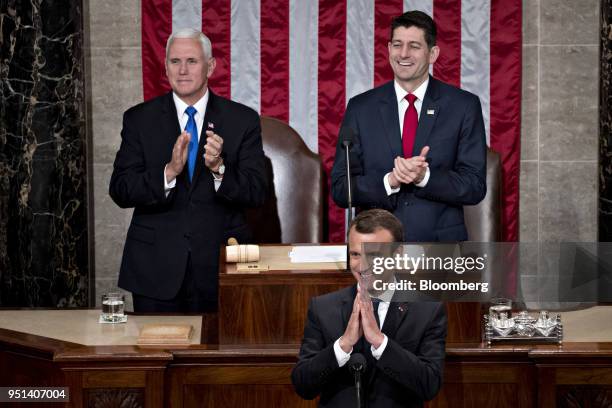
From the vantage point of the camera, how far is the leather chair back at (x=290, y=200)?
21.9ft

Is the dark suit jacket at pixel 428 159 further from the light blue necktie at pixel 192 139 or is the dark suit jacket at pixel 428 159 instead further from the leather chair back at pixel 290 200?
the leather chair back at pixel 290 200

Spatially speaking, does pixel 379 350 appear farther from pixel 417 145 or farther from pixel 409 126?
pixel 409 126

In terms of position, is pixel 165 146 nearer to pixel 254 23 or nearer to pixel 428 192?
pixel 428 192

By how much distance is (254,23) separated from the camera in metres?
7.14

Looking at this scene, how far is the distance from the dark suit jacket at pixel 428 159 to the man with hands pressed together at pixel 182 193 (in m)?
0.49

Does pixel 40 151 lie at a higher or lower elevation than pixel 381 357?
A: higher

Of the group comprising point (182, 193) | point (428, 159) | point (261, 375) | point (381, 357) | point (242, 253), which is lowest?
point (261, 375)

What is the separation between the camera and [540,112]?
7.34 m

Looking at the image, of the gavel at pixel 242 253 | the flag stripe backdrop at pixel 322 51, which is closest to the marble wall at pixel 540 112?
the flag stripe backdrop at pixel 322 51

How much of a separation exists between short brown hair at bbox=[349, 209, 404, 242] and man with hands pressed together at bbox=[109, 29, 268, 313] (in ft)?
5.23

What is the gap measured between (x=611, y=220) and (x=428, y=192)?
96.7 inches

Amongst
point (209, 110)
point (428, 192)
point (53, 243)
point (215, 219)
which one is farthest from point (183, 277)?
point (53, 243)

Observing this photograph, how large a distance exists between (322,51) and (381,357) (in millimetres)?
3995

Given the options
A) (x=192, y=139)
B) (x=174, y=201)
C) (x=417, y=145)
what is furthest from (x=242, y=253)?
(x=417, y=145)
